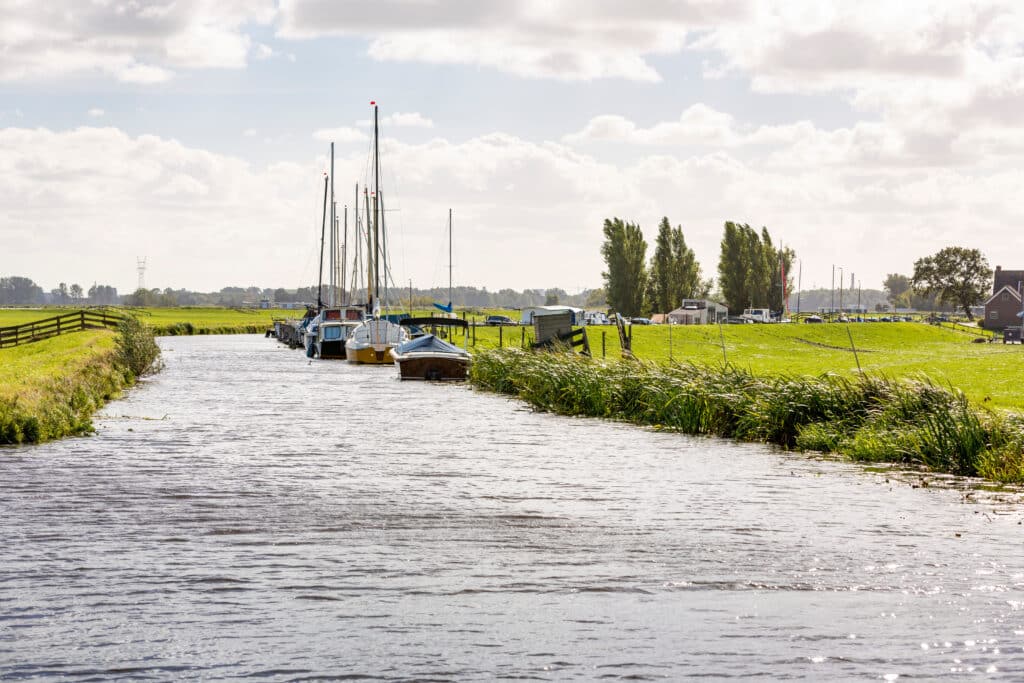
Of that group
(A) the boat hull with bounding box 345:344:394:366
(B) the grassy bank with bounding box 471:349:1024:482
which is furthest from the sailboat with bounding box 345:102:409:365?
(B) the grassy bank with bounding box 471:349:1024:482

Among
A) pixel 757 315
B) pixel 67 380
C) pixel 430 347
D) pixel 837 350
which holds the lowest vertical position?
Result: pixel 837 350

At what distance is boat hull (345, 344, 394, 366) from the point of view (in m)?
77.1

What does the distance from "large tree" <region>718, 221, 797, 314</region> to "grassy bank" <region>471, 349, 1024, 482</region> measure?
10844 centimetres

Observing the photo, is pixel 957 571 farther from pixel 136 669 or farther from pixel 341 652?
pixel 136 669

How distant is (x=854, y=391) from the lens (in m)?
28.9

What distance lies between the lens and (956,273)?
171375mm

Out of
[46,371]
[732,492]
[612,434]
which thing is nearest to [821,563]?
[732,492]

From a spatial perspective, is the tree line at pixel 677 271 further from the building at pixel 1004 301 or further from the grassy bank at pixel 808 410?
the grassy bank at pixel 808 410

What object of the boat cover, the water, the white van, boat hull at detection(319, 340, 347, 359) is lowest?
the water

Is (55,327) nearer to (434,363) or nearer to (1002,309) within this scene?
(434,363)

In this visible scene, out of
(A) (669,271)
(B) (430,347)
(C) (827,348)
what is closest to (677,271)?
(A) (669,271)

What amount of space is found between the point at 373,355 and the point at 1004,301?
124 metres

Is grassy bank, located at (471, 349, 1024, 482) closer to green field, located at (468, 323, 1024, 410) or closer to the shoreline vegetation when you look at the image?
green field, located at (468, 323, 1024, 410)

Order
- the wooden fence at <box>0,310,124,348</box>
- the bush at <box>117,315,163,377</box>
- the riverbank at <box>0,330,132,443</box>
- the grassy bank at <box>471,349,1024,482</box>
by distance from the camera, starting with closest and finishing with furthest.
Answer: the grassy bank at <box>471,349,1024,482</box> < the riverbank at <box>0,330,132,443</box> < the bush at <box>117,315,163,377</box> < the wooden fence at <box>0,310,124,348</box>
